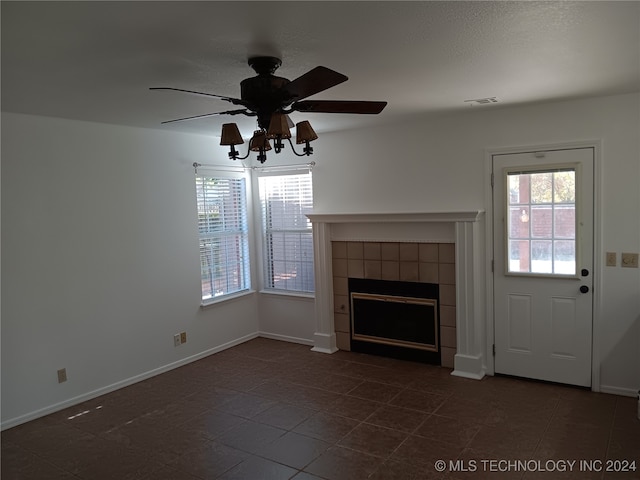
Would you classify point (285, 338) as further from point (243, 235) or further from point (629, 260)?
point (629, 260)

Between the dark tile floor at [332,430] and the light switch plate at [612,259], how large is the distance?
1029 mm

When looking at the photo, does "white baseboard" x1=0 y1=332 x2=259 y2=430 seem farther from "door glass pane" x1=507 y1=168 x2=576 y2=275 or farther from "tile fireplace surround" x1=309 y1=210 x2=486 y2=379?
"door glass pane" x1=507 y1=168 x2=576 y2=275

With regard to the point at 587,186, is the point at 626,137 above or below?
above

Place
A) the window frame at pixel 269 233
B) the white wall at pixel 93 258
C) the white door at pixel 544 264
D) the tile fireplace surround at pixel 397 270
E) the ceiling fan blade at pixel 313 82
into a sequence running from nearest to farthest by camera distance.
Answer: the ceiling fan blade at pixel 313 82 → the white wall at pixel 93 258 → the white door at pixel 544 264 → the tile fireplace surround at pixel 397 270 → the window frame at pixel 269 233

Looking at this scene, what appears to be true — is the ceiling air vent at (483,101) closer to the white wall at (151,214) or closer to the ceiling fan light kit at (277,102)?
the white wall at (151,214)

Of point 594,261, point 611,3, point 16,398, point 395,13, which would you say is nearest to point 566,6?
point 611,3

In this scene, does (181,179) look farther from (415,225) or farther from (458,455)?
(458,455)

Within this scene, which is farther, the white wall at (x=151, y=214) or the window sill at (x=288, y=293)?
the window sill at (x=288, y=293)

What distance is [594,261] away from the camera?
3.81m

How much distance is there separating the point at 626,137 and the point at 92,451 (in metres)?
4.40

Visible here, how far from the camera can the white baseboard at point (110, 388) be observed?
3.65 metres

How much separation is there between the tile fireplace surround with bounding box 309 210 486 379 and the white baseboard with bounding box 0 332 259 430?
112cm

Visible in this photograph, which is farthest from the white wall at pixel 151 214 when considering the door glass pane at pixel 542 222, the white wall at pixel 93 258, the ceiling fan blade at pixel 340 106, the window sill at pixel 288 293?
the ceiling fan blade at pixel 340 106

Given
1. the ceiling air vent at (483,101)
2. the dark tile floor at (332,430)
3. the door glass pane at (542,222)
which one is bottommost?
the dark tile floor at (332,430)
